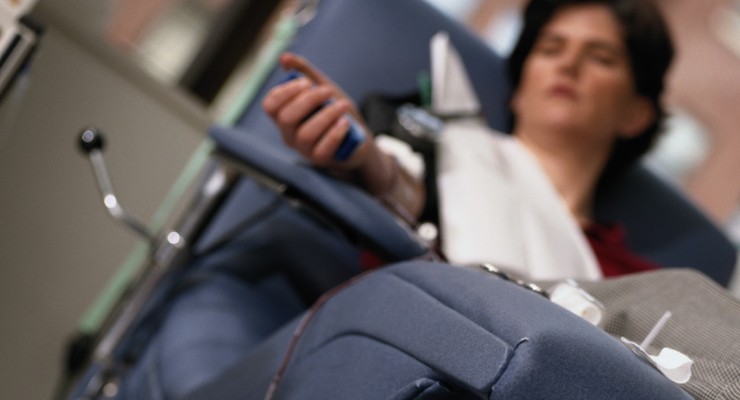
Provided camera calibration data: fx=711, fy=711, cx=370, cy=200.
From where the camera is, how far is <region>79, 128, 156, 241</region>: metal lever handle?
3.16 ft

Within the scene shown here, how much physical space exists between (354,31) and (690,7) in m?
4.42

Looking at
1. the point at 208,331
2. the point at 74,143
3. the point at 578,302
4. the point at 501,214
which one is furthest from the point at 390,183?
the point at 74,143

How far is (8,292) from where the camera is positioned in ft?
4.16

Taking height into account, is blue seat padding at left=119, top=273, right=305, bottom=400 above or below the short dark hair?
below

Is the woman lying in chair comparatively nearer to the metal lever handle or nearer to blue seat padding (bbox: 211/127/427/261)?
blue seat padding (bbox: 211/127/427/261)

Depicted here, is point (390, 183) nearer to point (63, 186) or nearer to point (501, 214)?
point (501, 214)

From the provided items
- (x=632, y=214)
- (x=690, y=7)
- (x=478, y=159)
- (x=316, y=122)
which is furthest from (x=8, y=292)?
(x=690, y=7)

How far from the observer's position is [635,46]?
1.51 m

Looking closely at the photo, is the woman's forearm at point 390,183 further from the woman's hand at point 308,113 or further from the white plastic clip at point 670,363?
the white plastic clip at point 670,363

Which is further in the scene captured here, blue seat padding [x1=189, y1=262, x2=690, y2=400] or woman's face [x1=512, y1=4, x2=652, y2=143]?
woman's face [x1=512, y1=4, x2=652, y2=143]

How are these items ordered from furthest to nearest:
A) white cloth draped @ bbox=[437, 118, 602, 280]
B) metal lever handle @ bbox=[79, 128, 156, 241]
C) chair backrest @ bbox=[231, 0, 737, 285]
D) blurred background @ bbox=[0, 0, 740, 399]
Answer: chair backrest @ bbox=[231, 0, 737, 285] < blurred background @ bbox=[0, 0, 740, 399] < white cloth draped @ bbox=[437, 118, 602, 280] < metal lever handle @ bbox=[79, 128, 156, 241]

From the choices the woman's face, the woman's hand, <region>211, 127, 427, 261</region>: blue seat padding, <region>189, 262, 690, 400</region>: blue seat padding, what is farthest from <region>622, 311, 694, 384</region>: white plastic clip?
the woman's face

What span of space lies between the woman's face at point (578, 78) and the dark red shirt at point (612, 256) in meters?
0.21

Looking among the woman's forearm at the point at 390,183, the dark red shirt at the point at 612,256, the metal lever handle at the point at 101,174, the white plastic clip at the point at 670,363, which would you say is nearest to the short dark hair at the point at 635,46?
the dark red shirt at the point at 612,256
